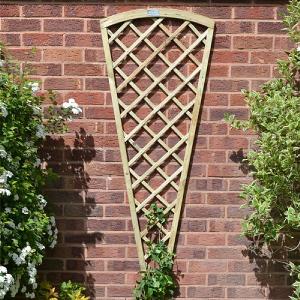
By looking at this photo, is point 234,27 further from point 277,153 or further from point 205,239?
point 205,239

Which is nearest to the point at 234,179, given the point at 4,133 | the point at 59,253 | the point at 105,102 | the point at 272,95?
the point at 272,95

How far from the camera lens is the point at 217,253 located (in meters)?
3.85

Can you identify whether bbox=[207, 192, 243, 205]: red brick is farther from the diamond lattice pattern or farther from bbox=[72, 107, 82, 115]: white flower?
bbox=[72, 107, 82, 115]: white flower

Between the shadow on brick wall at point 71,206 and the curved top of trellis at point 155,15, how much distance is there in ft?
2.42

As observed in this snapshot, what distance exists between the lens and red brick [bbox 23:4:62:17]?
3.68 m

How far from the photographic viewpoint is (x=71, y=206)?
381 cm

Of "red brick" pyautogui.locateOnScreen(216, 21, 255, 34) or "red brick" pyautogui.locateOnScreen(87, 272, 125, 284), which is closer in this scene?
"red brick" pyautogui.locateOnScreen(216, 21, 255, 34)

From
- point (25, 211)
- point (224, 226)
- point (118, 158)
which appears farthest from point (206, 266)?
point (25, 211)

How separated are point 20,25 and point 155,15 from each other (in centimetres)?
87

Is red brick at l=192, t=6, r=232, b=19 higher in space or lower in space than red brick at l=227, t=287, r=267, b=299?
higher

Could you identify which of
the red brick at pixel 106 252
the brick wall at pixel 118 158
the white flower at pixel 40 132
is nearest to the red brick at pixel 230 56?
the brick wall at pixel 118 158

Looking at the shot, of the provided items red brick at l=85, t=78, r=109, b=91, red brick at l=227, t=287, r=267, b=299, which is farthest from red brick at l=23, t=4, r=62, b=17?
red brick at l=227, t=287, r=267, b=299

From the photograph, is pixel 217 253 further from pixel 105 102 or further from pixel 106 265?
pixel 105 102

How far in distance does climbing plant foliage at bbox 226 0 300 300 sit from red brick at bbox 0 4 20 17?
151 cm
